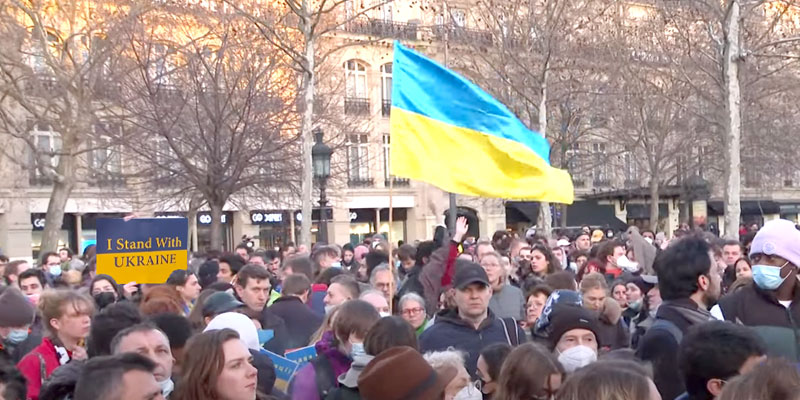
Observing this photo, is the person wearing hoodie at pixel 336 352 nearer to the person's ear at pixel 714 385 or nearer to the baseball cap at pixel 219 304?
the baseball cap at pixel 219 304

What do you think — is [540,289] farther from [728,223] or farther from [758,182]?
[758,182]

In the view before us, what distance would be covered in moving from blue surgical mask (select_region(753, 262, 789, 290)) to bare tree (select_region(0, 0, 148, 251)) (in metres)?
18.1

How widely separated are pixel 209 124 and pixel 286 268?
11548 mm

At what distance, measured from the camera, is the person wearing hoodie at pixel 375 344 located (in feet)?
15.2

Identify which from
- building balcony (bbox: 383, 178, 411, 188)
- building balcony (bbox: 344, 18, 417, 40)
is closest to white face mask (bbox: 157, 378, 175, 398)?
building balcony (bbox: 344, 18, 417, 40)

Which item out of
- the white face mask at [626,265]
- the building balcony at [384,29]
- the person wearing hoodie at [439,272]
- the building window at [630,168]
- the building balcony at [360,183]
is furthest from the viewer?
the building window at [630,168]

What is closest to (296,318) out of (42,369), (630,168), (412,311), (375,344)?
(412,311)

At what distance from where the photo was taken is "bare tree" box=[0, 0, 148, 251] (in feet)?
72.0

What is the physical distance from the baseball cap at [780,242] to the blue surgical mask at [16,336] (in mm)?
4773

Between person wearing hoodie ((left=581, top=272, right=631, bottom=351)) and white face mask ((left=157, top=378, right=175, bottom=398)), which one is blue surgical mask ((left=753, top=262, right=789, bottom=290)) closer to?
person wearing hoodie ((left=581, top=272, right=631, bottom=351))

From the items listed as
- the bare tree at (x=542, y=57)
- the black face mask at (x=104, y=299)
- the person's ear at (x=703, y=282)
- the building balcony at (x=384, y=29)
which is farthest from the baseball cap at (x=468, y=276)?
the building balcony at (x=384, y=29)

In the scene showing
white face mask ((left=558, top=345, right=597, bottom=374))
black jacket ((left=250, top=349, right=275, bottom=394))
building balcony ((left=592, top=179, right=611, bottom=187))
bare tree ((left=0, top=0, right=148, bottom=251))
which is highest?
bare tree ((left=0, top=0, right=148, bottom=251))

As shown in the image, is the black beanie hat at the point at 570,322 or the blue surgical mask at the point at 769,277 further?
the black beanie hat at the point at 570,322

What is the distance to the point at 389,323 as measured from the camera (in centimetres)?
490
